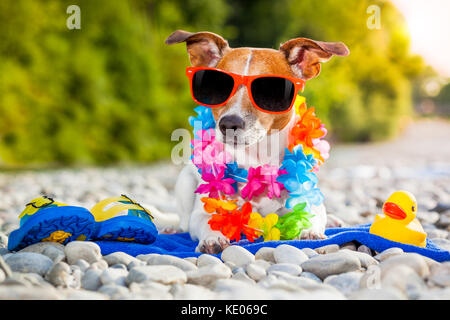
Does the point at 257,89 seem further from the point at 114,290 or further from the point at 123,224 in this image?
the point at 114,290

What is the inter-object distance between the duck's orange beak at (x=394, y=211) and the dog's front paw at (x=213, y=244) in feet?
2.88

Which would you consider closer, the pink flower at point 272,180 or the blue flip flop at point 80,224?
the blue flip flop at point 80,224

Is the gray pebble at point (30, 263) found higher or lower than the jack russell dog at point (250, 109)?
lower

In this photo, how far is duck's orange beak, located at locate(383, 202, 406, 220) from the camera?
2.45 m

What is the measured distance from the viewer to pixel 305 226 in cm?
264

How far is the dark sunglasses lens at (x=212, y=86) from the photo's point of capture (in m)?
2.63

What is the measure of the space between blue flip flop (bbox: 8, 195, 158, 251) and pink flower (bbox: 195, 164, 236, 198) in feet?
1.27

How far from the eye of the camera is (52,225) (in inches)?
93.1

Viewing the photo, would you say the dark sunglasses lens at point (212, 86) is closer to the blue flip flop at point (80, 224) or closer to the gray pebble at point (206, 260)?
the blue flip flop at point (80, 224)

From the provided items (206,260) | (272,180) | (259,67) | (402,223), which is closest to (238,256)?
(206,260)

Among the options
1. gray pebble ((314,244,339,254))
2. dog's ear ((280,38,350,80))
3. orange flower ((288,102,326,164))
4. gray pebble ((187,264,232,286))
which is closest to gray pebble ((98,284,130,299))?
gray pebble ((187,264,232,286))

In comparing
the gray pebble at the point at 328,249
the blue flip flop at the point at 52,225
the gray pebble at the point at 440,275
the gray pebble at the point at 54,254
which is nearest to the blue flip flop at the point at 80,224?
the blue flip flop at the point at 52,225

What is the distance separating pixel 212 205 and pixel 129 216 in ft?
1.54

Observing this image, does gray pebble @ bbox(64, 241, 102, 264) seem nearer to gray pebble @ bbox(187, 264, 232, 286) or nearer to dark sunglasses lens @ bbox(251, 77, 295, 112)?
gray pebble @ bbox(187, 264, 232, 286)
